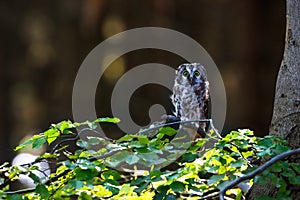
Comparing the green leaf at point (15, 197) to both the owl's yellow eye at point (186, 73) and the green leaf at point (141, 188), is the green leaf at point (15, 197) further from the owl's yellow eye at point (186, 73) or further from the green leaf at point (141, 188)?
the owl's yellow eye at point (186, 73)

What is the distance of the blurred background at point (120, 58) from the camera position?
286 centimetres

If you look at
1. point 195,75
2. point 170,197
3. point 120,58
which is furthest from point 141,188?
point 120,58

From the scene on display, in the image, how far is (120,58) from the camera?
2812 millimetres

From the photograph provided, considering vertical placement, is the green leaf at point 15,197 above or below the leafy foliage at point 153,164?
below

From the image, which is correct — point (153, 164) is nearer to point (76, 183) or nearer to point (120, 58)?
point (76, 183)

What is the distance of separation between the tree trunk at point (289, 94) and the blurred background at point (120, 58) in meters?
1.77

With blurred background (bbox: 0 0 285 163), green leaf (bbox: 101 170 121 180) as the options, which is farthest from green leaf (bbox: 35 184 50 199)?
blurred background (bbox: 0 0 285 163)

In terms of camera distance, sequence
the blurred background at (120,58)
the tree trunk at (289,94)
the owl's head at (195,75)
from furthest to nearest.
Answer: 1. the blurred background at (120,58)
2. the owl's head at (195,75)
3. the tree trunk at (289,94)

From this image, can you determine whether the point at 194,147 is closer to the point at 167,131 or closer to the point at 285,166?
the point at 167,131

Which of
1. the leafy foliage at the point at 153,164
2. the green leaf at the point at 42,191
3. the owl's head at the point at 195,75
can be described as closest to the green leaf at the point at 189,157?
the leafy foliage at the point at 153,164

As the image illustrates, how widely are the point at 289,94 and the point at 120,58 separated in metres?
1.84

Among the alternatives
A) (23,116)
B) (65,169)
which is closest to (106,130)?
(23,116)

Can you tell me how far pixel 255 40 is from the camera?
2898 mm

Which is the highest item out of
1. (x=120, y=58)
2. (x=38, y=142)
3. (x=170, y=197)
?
(x=120, y=58)
